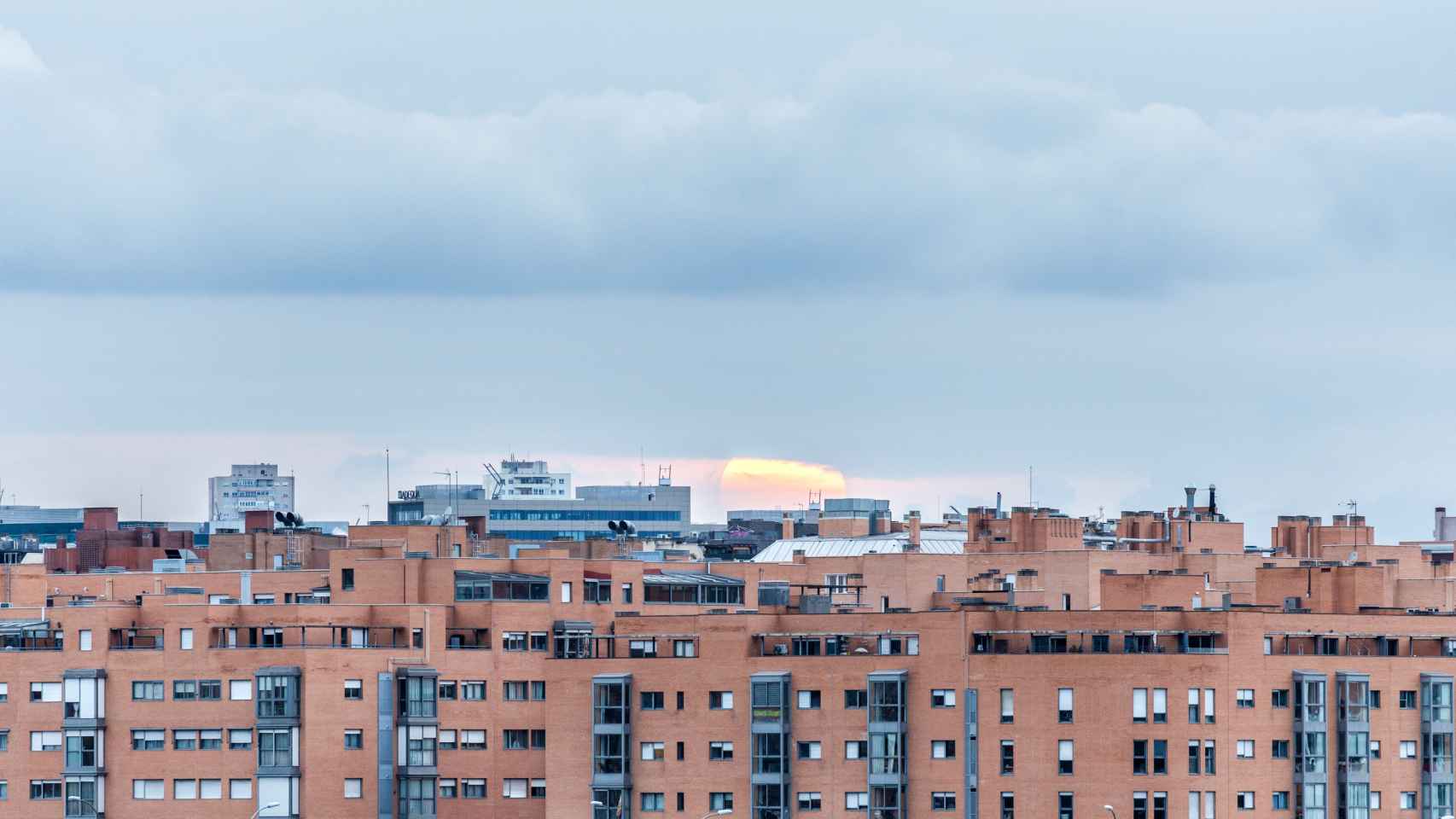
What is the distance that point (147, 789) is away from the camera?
555 feet

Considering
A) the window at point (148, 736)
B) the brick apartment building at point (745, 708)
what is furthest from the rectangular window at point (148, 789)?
the window at point (148, 736)

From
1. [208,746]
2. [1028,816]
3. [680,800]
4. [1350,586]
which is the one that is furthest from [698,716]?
[1350,586]

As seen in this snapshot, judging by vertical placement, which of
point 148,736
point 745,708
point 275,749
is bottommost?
point 275,749

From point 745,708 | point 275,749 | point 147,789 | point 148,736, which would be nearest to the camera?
point 745,708

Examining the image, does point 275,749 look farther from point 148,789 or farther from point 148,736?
point 148,789

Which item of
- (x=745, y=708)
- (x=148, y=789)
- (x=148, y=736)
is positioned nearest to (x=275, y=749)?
(x=148, y=736)

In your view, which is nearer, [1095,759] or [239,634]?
[1095,759]

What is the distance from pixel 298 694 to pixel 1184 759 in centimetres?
4802

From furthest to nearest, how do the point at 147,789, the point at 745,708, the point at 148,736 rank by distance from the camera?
the point at 148,736, the point at 147,789, the point at 745,708

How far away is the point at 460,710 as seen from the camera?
569 ft

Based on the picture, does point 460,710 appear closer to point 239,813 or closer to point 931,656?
point 239,813

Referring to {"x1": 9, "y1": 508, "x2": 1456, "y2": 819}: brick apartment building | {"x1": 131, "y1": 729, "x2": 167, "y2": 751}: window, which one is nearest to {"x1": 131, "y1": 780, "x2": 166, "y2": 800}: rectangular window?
{"x1": 9, "y1": 508, "x2": 1456, "y2": 819}: brick apartment building

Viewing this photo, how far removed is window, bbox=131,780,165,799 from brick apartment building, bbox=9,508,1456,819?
0.14 metres

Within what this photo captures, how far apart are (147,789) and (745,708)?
112 ft
